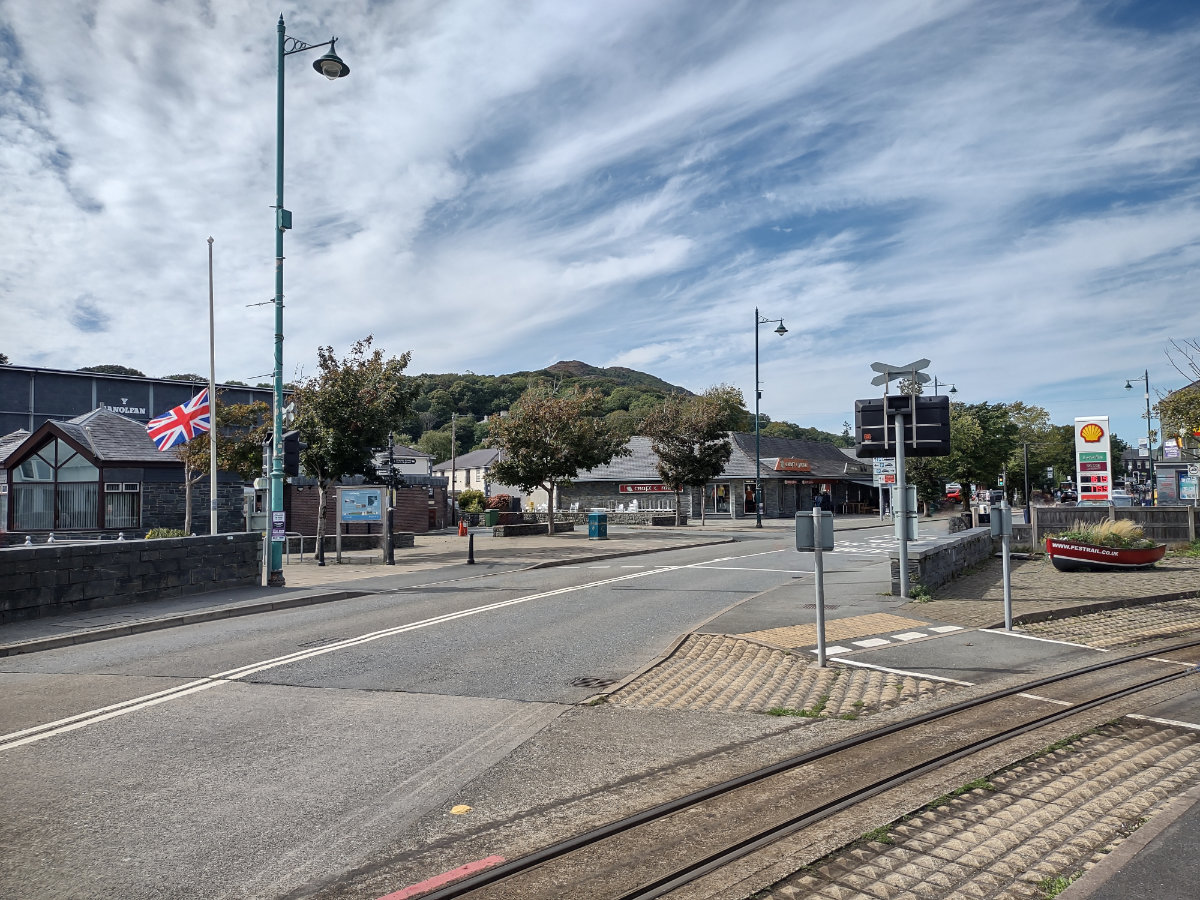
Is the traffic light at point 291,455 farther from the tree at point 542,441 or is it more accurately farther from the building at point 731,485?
the building at point 731,485

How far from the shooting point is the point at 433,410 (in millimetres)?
150000

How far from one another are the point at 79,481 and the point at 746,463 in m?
41.0

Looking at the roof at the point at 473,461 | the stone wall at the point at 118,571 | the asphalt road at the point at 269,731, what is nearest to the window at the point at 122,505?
the stone wall at the point at 118,571

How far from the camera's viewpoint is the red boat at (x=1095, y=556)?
18094mm

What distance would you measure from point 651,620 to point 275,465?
10241 millimetres

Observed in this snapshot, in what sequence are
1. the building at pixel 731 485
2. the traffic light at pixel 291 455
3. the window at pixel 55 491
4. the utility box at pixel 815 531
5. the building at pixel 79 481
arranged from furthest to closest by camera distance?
1. the building at pixel 731 485
2. the window at pixel 55 491
3. the building at pixel 79 481
4. the traffic light at pixel 291 455
5. the utility box at pixel 815 531

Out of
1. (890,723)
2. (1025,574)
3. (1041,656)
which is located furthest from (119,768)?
(1025,574)

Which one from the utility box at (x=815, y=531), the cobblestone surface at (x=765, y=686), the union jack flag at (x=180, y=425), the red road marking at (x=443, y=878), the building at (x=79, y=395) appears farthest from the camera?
the building at (x=79, y=395)

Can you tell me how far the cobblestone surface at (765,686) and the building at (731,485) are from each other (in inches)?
1880

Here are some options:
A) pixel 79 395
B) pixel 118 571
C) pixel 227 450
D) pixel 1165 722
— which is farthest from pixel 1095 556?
pixel 79 395

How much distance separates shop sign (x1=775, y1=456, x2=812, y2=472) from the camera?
5822 cm

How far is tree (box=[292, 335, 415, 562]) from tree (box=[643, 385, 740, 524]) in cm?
1997

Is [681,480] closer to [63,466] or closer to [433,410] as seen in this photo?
[63,466]

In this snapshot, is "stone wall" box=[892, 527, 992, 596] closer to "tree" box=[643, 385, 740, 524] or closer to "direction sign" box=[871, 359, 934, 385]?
"direction sign" box=[871, 359, 934, 385]
